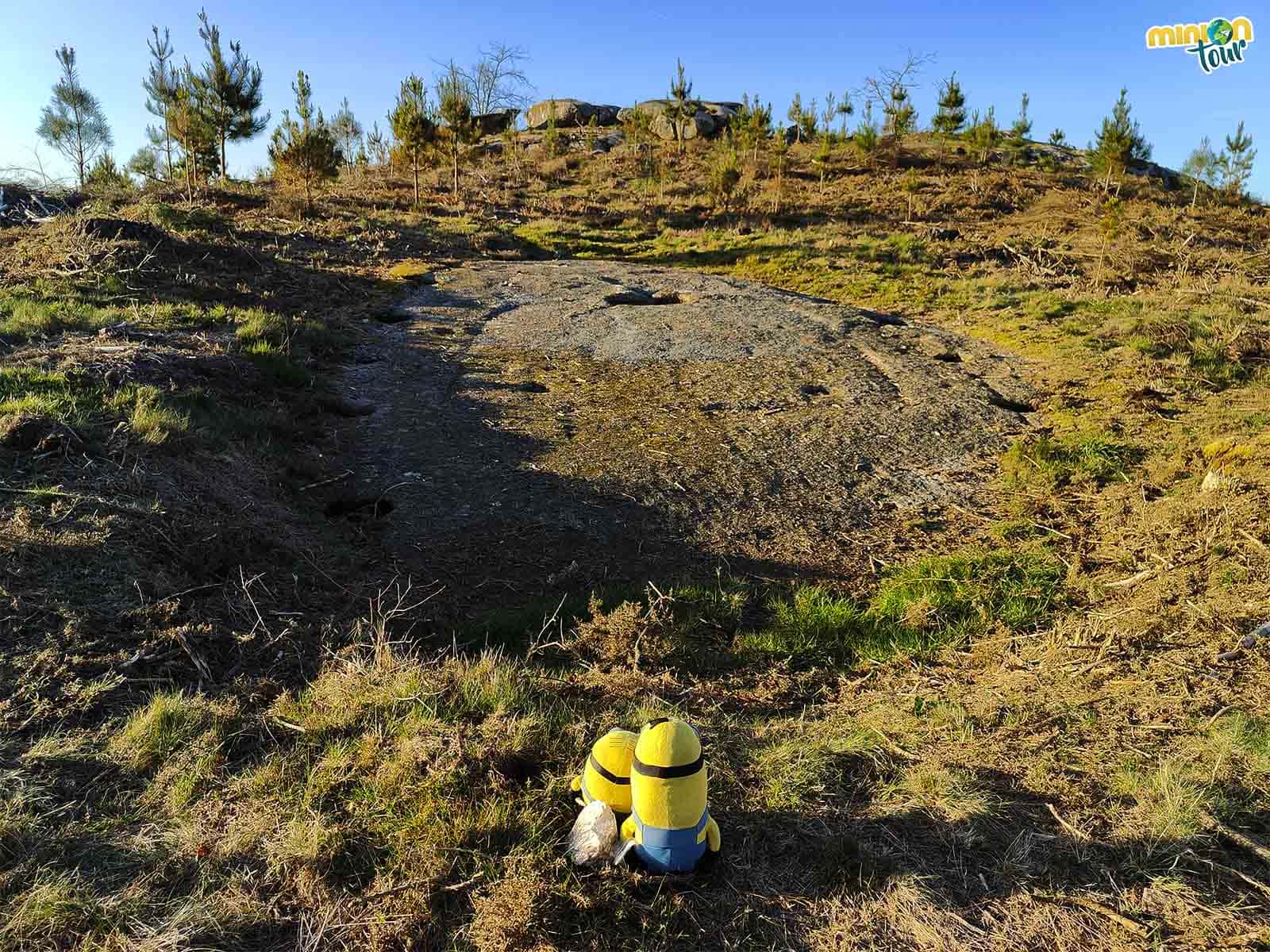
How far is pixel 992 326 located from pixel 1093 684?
25.8 ft

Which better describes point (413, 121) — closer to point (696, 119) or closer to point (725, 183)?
point (725, 183)

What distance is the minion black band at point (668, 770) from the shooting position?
212cm

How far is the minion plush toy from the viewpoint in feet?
7.00

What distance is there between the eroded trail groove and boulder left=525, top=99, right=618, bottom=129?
120 ft

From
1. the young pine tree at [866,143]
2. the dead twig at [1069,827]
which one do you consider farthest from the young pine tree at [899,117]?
the dead twig at [1069,827]

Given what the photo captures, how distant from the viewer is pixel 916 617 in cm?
428

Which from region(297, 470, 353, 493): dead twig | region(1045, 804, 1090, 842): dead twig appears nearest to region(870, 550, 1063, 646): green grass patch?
region(1045, 804, 1090, 842): dead twig

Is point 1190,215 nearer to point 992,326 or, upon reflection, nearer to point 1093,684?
point 992,326

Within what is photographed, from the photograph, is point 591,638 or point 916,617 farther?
point 916,617

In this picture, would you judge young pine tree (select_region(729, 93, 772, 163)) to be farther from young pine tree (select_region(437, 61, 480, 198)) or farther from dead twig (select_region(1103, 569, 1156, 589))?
dead twig (select_region(1103, 569, 1156, 589))

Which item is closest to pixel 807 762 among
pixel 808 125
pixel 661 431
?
pixel 661 431

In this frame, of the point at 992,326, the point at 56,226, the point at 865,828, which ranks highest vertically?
the point at 56,226

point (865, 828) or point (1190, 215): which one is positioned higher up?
point (1190, 215)

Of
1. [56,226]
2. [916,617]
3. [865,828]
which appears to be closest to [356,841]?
[865,828]
